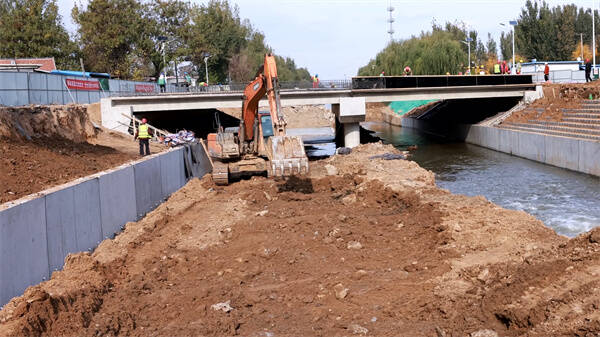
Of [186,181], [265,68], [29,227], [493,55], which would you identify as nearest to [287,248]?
[29,227]

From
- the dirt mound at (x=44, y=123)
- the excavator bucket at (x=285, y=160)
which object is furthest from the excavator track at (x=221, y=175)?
the dirt mound at (x=44, y=123)

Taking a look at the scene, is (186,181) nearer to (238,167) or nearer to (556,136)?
(238,167)

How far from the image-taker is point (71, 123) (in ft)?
90.6

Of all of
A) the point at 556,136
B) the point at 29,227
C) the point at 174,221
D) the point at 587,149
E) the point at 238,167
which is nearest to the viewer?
the point at 29,227

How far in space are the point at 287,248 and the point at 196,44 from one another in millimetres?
61938

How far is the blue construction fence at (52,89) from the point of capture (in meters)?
27.9

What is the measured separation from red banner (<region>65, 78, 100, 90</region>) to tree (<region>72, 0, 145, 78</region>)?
974 inches

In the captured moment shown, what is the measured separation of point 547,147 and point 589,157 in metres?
4.98

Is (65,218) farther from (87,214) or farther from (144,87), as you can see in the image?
(144,87)

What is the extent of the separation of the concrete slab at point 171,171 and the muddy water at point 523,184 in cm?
1212

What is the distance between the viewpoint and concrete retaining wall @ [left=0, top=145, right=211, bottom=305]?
9250mm

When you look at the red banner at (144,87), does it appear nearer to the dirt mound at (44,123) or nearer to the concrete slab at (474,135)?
the dirt mound at (44,123)

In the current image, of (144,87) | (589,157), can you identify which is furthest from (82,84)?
(589,157)

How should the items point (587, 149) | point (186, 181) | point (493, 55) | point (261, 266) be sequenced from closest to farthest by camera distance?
point (261, 266) → point (186, 181) → point (587, 149) → point (493, 55)
